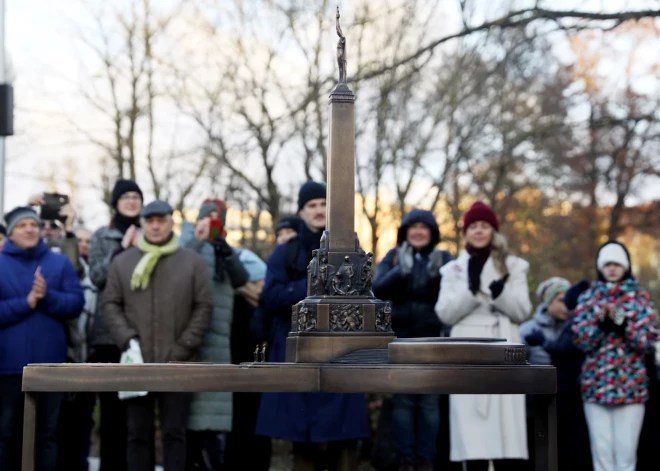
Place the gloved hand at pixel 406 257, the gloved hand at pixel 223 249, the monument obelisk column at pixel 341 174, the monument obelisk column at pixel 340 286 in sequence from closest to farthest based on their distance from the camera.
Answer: the monument obelisk column at pixel 340 286, the monument obelisk column at pixel 341 174, the gloved hand at pixel 406 257, the gloved hand at pixel 223 249

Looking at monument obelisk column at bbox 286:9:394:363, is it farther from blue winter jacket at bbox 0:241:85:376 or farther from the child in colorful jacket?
the child in colorful jacket

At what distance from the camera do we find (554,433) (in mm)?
4082

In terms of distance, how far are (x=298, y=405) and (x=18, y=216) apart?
2492mm

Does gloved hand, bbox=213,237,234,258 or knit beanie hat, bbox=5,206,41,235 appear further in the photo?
gloved hand, bbox=213,237,234,258

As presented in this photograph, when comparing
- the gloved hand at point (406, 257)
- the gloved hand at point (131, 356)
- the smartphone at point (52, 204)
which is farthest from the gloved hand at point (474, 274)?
the smartphone at point (52, 204)

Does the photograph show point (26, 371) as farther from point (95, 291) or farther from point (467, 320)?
point (95, 291)

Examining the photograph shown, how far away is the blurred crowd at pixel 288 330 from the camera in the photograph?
7707 millimetres

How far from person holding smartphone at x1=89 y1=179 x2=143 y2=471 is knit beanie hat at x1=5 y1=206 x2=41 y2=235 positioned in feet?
2.08

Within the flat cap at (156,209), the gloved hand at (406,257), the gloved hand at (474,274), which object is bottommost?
the gloved hand at (474,274)

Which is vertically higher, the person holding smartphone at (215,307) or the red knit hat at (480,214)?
the red knit hat at (480,214)

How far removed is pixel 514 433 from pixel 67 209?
404 centimetres

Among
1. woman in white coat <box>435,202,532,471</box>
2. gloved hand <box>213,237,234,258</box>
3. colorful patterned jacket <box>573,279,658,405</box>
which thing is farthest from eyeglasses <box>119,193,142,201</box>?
colorful patterned jacket <box>573,279,658,405</box>

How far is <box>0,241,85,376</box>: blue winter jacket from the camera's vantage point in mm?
7766

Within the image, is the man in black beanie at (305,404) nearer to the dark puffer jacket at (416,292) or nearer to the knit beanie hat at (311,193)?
the knit beanie hat at (311,193)
